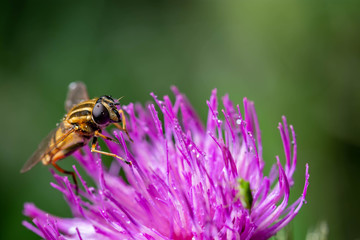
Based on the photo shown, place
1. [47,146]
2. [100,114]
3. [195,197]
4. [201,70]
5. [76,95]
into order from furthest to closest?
[201,70]
[76,95]
[47,146]
[100,114]
[195,197]

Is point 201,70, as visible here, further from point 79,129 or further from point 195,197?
point 195,197

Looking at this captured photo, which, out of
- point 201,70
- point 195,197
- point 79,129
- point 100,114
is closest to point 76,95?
point 79,129

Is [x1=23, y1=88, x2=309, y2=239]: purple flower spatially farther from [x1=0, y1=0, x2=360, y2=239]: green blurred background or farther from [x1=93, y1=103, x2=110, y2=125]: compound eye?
[x1=0, y1=0, x2=360, y2=239]: green blurred background

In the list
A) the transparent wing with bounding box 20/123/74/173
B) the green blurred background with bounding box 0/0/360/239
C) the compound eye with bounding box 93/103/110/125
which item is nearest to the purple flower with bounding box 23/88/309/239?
the transparent wing with bounding box 20/123/74/173

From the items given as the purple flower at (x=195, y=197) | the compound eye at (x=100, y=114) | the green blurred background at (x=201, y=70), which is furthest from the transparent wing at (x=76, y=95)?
the green blurred background at (x=201, y=70)

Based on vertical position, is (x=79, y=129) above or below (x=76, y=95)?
below

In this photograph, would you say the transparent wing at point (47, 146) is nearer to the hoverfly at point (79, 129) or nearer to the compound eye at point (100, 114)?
the hoverfly at point (79, 129)

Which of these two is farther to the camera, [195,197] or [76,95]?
[76,95]
